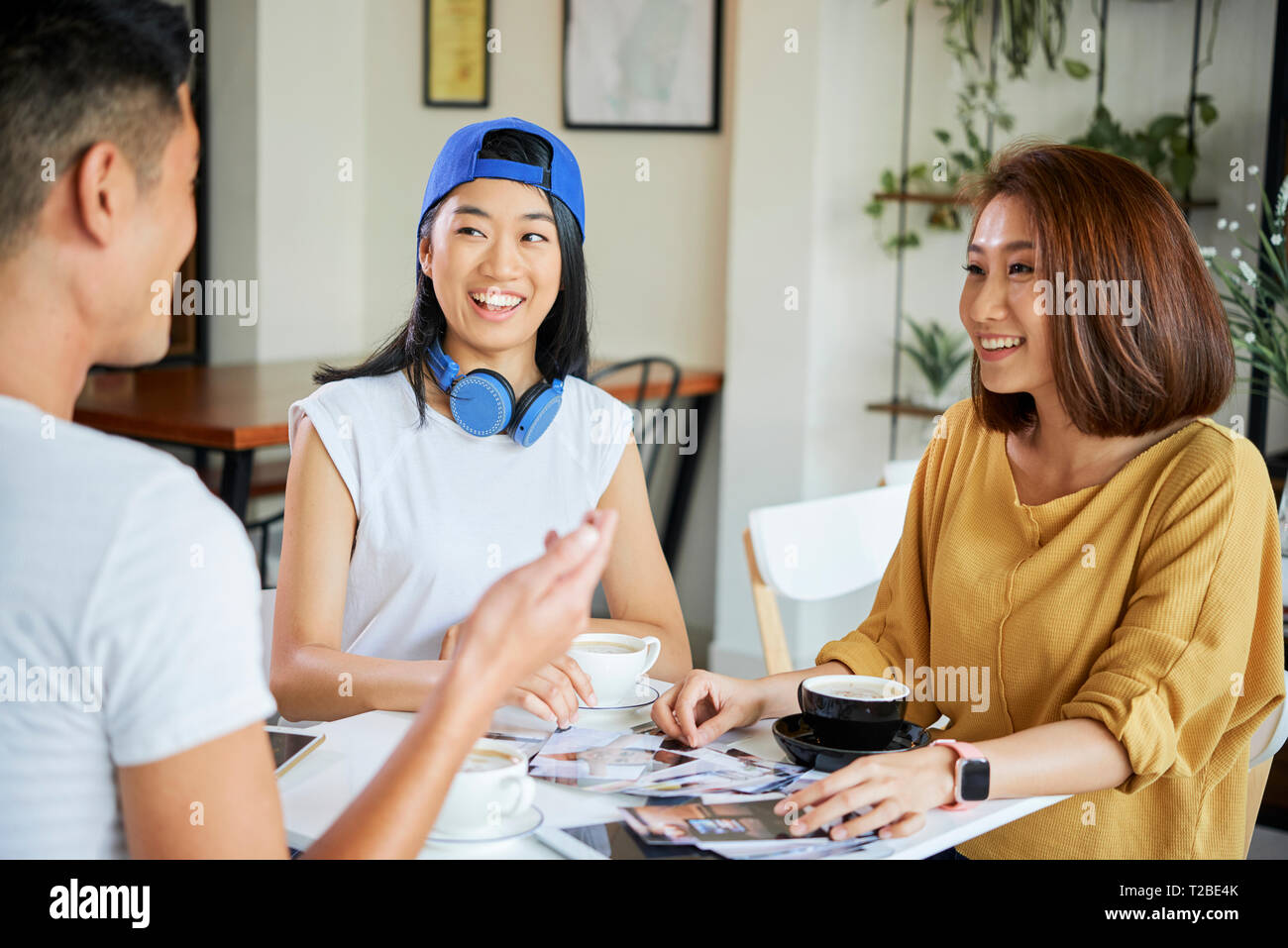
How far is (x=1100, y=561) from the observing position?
4.85 ft

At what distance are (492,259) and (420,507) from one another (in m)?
0.34

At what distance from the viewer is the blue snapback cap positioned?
178 cm

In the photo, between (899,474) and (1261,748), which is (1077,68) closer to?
(899,474)

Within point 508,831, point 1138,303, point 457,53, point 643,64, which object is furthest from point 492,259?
point 457,53

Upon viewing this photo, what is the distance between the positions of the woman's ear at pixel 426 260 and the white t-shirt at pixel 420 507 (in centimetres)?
15

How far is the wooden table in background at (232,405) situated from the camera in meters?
3.04

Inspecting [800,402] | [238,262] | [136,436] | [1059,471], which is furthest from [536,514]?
[238,262]

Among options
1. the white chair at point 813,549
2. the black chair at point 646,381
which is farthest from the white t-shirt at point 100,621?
the black chair at point 646,381

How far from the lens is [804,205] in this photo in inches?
148

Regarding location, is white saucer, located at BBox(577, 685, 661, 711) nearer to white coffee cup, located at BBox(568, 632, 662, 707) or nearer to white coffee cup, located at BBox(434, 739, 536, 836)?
white coffee cup, located at BBox(568, 632, 662, 707)

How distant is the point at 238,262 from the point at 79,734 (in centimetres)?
384

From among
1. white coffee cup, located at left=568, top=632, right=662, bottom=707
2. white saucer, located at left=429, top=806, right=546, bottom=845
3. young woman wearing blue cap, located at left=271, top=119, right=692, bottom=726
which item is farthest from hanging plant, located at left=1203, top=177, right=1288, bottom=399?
white saucer, located at left=429, top=806, right=546, bottom=845

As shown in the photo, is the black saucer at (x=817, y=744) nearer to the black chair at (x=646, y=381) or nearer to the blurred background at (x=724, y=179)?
the blurred background at (x=724, y=179)

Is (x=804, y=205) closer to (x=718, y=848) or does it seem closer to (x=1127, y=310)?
(x=1127, y=310)
